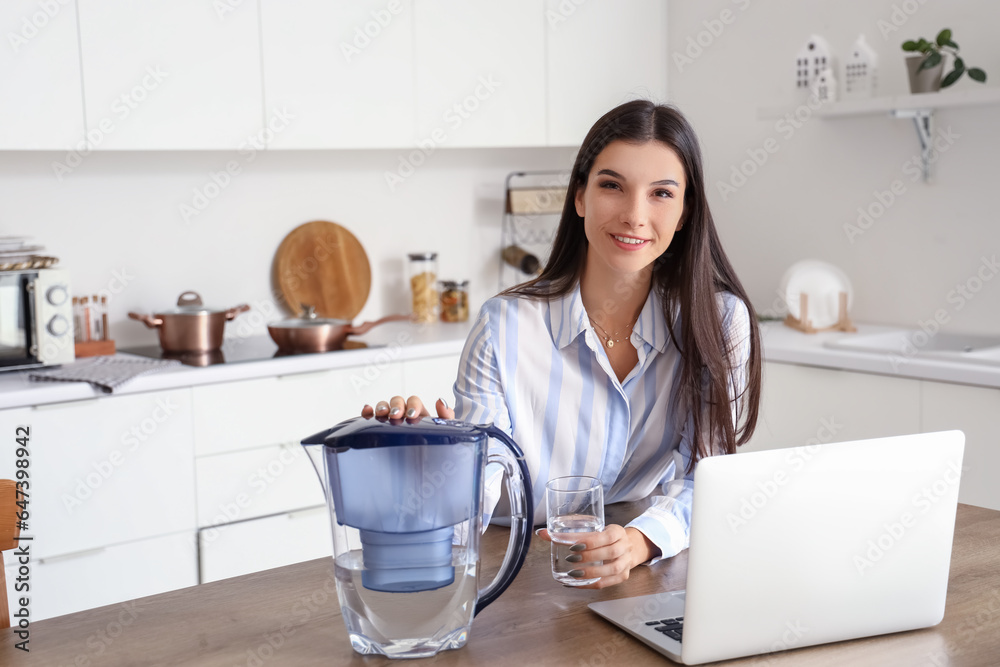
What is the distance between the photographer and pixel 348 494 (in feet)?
3.22

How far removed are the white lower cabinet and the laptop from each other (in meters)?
1.80

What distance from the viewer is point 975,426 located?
2.47 metres

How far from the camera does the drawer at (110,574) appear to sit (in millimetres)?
2496

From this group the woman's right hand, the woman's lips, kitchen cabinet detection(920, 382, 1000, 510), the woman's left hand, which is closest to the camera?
the woman's right hand

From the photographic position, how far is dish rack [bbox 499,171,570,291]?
12.2 feet

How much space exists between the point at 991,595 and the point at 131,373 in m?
2.07

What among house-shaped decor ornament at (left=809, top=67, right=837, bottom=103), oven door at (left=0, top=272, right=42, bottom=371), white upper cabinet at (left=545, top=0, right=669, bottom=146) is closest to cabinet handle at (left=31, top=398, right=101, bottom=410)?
oven door at (left=0, top=272, right=42, bottom=371)

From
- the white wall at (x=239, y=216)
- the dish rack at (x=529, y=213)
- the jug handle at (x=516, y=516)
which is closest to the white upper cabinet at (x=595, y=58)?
the dish rack at (x=529, y=213)

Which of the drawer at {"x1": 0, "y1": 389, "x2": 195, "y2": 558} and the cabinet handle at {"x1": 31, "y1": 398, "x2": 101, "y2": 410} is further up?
the cabinet handle at {"x1": 31, "y1": 398, "x2": 101, "y2": 410}

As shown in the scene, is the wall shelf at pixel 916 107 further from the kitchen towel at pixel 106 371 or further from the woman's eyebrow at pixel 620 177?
the kitchen towel at pixel 106 371

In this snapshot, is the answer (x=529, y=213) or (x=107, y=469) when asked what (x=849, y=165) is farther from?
(x=107, y=469)

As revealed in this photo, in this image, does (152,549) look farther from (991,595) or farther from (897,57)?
(897,57)

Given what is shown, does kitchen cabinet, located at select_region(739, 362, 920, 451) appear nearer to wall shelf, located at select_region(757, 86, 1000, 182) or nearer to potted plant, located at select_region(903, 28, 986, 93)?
wall shelf, located at select_region(757, 86, 1000, 182)

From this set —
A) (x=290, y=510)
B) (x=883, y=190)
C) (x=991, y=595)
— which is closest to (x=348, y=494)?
(x=991, y=595)
